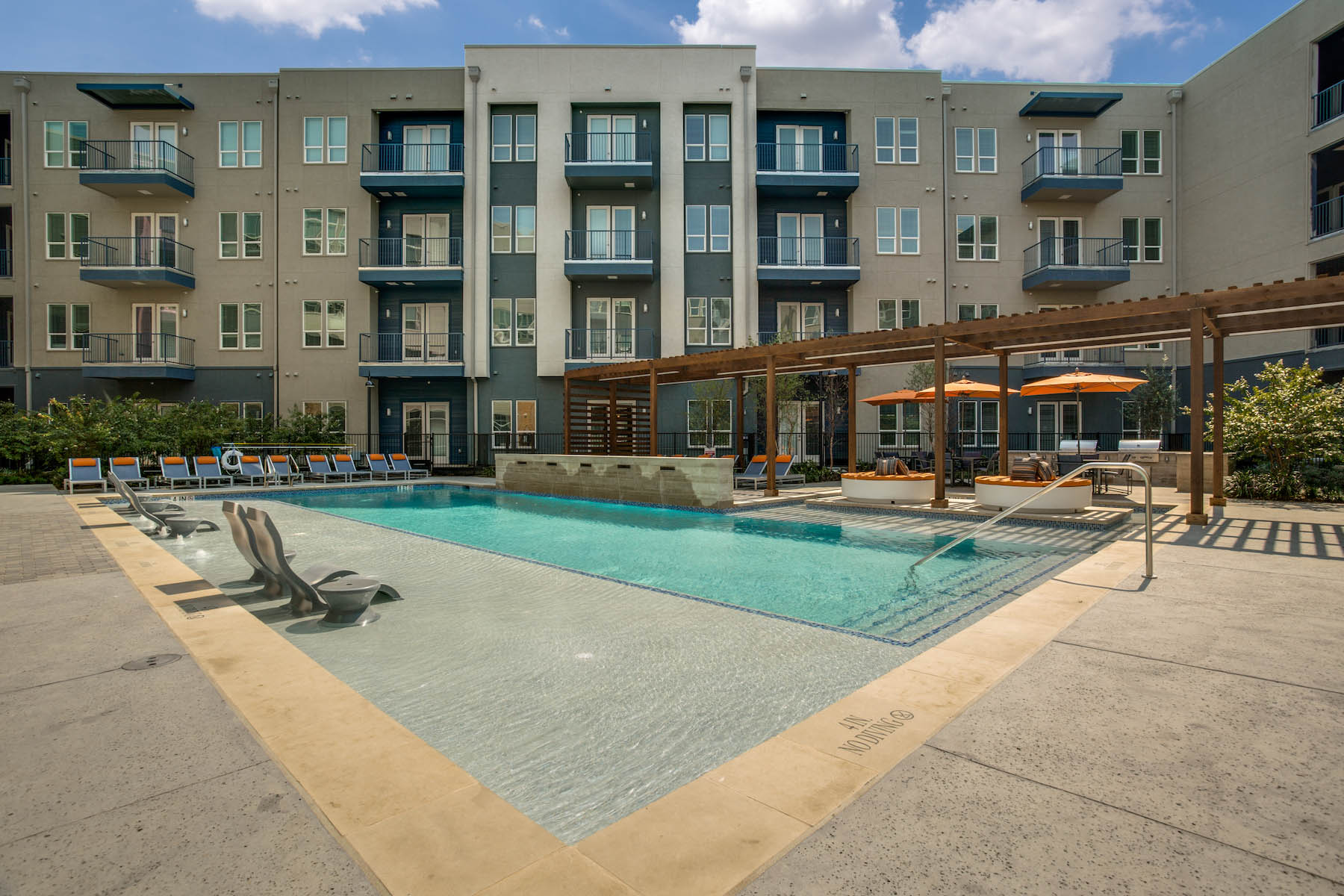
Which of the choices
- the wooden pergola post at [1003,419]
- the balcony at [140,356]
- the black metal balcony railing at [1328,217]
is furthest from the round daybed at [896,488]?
the balcony at [140,356]

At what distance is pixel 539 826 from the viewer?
7.61 feet

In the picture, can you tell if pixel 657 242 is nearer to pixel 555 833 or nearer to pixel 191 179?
pixel 191 179

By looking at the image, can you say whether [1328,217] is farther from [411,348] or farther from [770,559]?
[411,348]

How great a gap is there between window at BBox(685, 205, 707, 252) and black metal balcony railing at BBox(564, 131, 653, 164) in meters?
2.33

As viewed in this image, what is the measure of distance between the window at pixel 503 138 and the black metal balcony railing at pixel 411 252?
3.37m

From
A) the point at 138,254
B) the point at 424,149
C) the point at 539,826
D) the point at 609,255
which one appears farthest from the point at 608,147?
the point at 539,826

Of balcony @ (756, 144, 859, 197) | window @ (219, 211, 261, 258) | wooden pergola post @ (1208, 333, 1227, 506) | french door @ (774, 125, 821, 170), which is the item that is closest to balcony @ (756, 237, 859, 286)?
balcony @ (756, 144, 859, 197)

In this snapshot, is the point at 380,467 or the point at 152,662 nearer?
the point at 152,662

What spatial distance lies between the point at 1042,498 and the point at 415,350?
2079cm

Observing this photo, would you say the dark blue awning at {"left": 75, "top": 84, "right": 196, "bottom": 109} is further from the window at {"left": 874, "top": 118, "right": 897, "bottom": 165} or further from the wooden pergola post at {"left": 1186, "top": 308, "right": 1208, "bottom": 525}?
the wooden pergola post at {"left": 1186, "top": 308, "right": 1208, "bottom": 525}

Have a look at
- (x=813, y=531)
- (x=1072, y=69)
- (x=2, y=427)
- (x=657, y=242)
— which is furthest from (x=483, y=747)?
(x=1072, y=69)

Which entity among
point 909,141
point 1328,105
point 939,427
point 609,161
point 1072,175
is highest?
point 909,141

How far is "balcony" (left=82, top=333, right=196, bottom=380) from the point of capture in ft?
A: 76.1

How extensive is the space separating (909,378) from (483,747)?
22.6m
